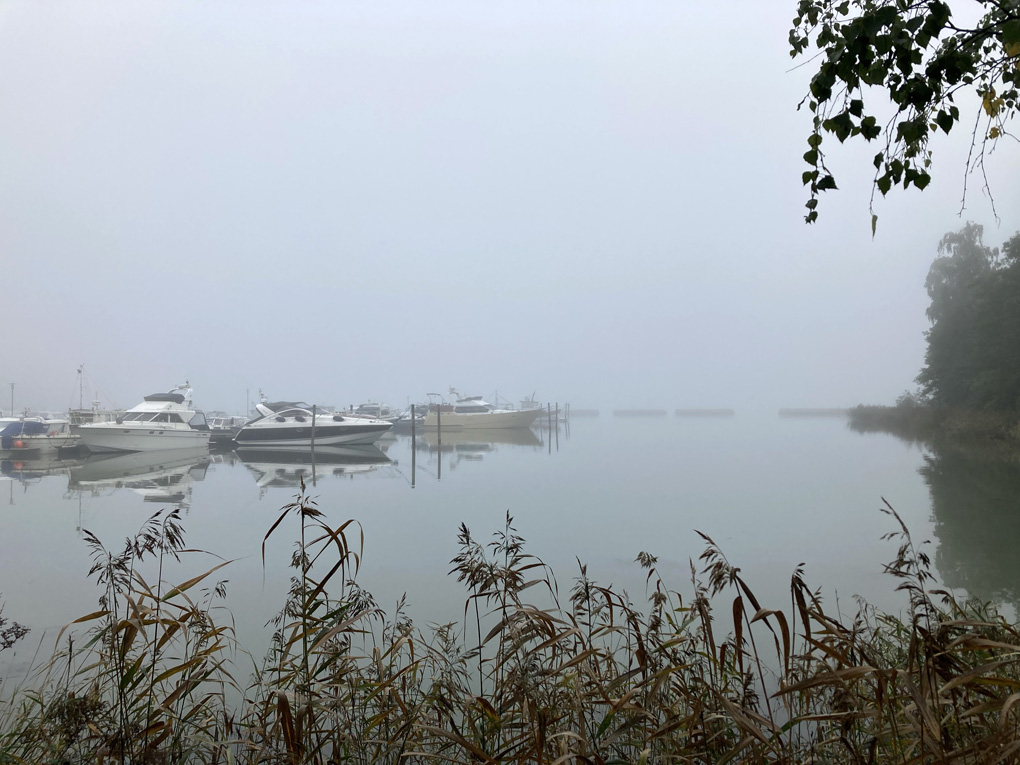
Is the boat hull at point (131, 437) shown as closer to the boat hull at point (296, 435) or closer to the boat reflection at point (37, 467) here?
the boat reflection at point (37, 467)

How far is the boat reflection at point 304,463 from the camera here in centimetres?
1977

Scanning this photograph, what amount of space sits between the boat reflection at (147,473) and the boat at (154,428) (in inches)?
16.1

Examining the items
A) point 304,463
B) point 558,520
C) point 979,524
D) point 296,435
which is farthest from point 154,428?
point 979,524

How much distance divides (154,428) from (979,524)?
30310 millimetres

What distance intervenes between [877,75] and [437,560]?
718 centimetres

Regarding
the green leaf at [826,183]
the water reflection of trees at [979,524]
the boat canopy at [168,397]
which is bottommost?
the water reflection of trees at [979,524]

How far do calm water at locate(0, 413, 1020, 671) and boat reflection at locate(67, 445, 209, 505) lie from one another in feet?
0.44

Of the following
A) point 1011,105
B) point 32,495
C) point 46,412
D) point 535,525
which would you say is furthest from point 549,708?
point 46,412

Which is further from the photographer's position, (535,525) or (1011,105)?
(535,525)

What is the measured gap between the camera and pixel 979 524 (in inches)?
357

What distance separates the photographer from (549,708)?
195 centimetres

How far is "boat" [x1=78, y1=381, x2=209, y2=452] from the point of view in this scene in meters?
28.0

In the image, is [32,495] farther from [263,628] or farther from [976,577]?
[976,577]

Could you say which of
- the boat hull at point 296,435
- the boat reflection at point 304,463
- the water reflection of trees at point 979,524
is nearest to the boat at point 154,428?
the boat hull at point 296,435
